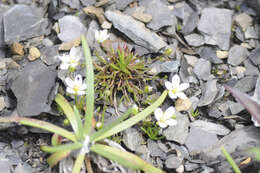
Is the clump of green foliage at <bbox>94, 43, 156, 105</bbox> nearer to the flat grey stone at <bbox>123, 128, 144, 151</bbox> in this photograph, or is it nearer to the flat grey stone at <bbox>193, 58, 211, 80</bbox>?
the flat grey stone at <bbox>123, 128, 144, 151</bbox>

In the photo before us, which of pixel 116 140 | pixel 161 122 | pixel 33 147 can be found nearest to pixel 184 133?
pixel 161 122

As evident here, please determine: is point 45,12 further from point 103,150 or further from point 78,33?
point 103,150

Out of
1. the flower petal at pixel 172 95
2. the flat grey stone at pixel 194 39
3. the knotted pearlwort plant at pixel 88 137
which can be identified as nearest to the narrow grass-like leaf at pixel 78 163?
the knotted pearlwort plant at pixel 88 137

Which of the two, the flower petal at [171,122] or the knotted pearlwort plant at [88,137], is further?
the flower petal at [171,122]

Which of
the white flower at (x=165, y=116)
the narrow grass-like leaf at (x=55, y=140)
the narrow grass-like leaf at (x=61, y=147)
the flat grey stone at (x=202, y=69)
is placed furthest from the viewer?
the flat grey stone at (x=202, y=69)

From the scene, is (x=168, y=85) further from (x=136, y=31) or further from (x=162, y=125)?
(x=136, y=31)

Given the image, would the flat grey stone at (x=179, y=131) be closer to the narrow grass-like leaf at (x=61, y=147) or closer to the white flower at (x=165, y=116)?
the white flower at (x=165, y=116)
